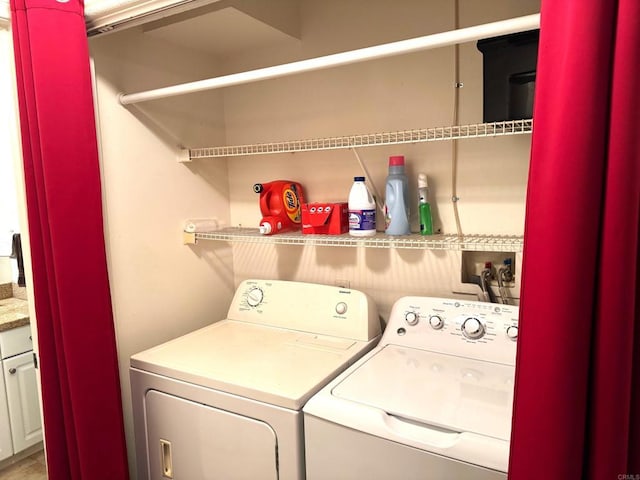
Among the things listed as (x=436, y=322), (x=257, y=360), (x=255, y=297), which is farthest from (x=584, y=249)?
(x=255, y=297)

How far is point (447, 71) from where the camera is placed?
70.6 inches

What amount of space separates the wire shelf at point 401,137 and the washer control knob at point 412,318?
0.68 m

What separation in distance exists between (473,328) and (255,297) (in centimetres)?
104

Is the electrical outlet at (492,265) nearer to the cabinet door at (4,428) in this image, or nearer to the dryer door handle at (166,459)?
the dryer door handle at (166,459)

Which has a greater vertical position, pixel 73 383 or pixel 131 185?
pixel 131 185

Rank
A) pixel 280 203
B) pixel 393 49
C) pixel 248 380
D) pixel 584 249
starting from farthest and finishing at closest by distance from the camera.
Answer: pixel 280 203, pixel 248 380, pixel 393 49, pixel 584 249

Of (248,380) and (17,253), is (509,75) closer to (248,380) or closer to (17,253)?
(248,380)

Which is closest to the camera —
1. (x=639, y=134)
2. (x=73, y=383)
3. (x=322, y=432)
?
(x=639, y=134)

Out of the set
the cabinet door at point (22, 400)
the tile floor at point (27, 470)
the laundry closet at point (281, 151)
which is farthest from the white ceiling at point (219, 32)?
the tile floor at point (27, 470)

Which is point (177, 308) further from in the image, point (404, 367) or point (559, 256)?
point (559, 256)

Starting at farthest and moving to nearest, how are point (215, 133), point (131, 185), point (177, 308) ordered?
point (215, 133), point (177, 308), point (131, 185)

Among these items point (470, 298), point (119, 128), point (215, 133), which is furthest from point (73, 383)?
point (470, 298)

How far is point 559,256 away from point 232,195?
1.93 meters

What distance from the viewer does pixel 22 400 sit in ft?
8.91
